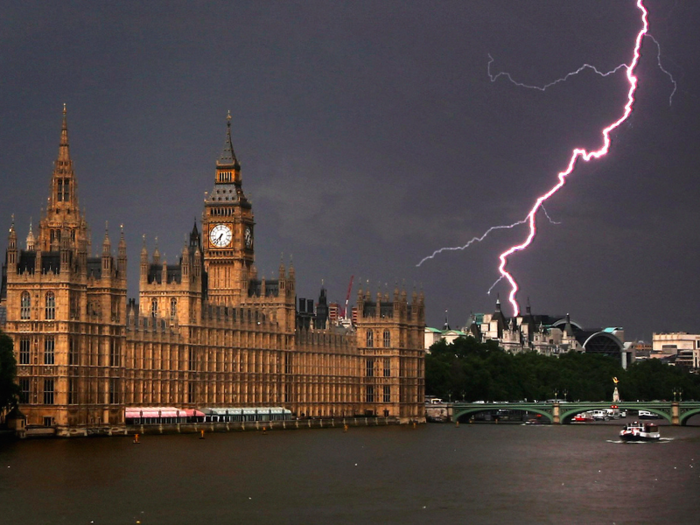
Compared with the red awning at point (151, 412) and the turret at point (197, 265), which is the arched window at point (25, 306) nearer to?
the red awning at point (151, 412)

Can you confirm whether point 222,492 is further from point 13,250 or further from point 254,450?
point 13,250

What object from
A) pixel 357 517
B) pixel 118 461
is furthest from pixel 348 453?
pixel 357 517

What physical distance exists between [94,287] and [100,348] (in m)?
5.42

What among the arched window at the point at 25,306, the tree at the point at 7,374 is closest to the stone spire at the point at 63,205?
the arched window at the point at 25,306

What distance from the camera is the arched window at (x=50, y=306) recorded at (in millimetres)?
145125

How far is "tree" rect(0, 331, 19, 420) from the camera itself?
445 feet

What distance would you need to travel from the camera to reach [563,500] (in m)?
99.6

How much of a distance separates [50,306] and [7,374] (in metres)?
10.9

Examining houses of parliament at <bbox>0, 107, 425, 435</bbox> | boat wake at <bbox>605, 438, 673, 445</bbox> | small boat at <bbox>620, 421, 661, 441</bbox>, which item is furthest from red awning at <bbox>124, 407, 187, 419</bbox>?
small boat at <bbox>620, 421, 661, 441</bbox>

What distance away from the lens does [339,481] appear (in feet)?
365

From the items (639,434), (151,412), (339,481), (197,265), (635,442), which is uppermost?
(197,265)

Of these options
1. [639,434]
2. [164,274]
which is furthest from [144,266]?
[639,434]

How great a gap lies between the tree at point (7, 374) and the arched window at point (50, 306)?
19.5 feet

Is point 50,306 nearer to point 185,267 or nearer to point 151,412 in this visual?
point 151,412
